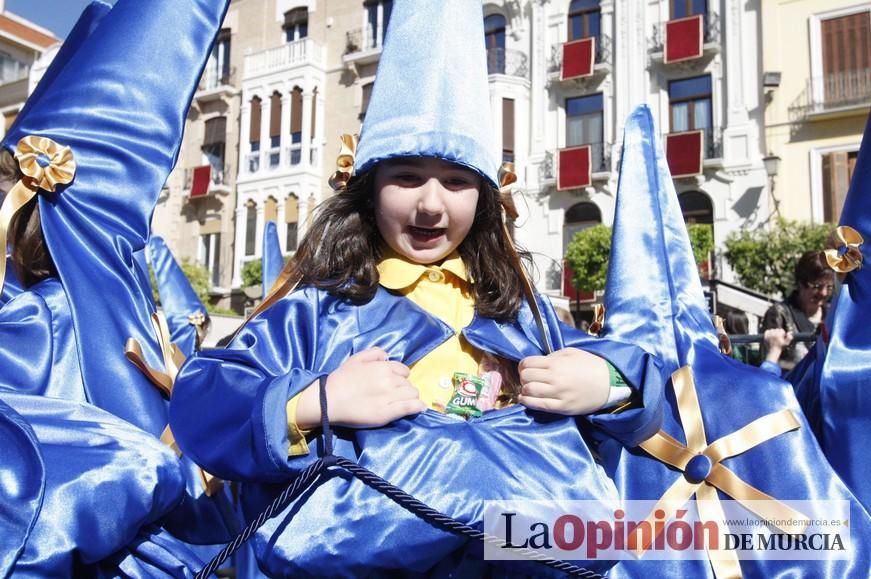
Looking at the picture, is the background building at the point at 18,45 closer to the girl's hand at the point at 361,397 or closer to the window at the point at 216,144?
the window at the point at 216,144

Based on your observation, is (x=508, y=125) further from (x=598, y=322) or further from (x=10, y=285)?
(x=10, y=285)

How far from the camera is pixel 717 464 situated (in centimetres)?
187

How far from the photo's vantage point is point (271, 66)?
21.0 m

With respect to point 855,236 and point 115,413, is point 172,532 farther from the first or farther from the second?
point 855,236

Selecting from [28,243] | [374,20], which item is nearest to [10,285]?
[28,243]

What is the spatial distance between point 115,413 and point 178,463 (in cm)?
37

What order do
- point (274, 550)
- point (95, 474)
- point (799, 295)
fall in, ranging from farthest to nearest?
point (799, 295)
point (95, 474)
point (274, 550)

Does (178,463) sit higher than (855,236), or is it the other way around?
(855,236)

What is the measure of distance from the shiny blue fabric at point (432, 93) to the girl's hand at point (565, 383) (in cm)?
43

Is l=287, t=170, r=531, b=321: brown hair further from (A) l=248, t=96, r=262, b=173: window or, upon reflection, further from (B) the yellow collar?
(A) l=248, t=96, r=262, b=173: window

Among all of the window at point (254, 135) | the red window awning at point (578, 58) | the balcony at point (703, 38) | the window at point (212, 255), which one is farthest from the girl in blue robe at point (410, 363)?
the window at point (212, 255)

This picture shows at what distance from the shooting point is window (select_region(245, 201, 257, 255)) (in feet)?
68.0

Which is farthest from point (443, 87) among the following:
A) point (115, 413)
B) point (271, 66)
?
point (271, 66)

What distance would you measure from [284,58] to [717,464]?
67.8 feet
